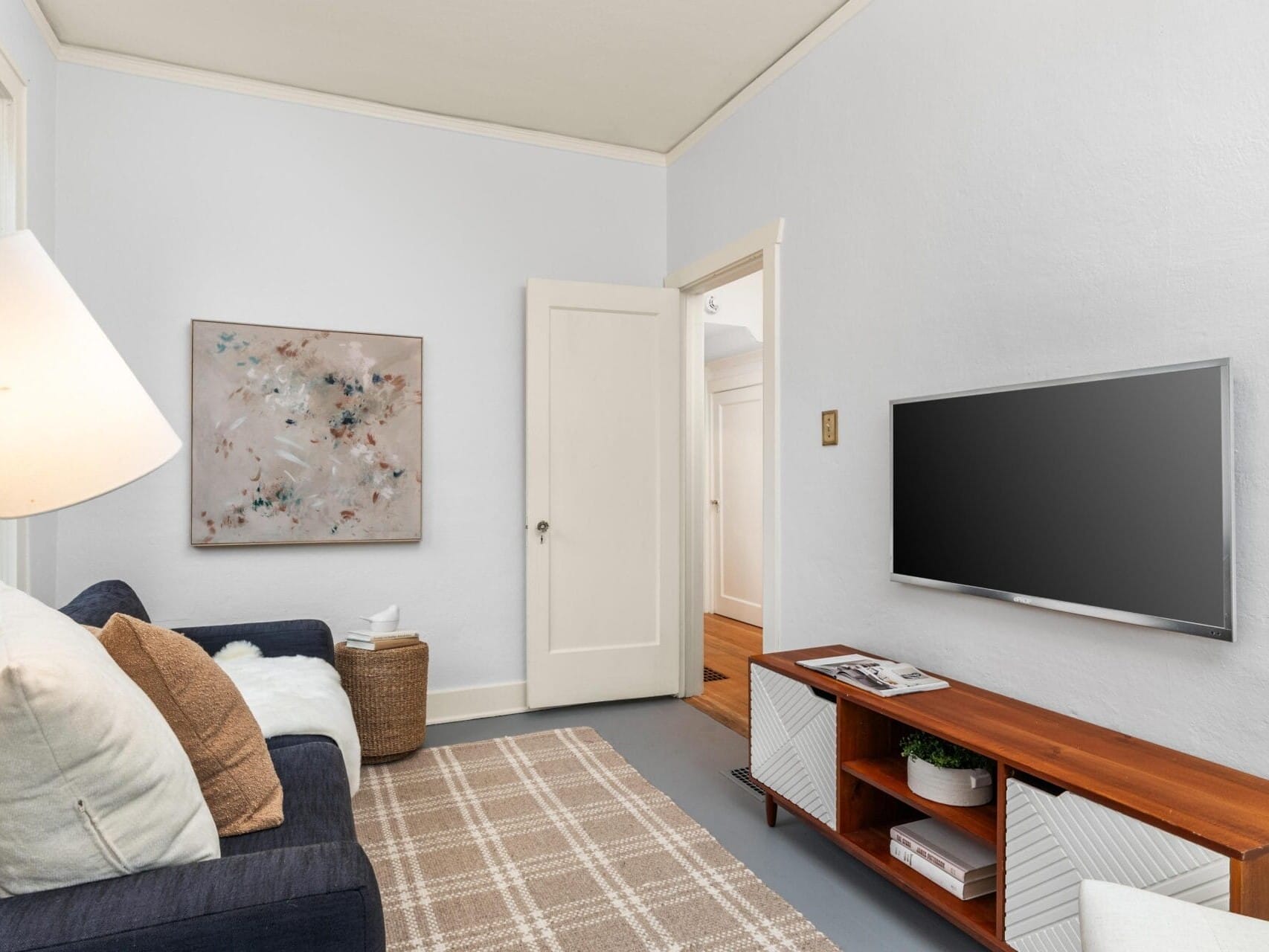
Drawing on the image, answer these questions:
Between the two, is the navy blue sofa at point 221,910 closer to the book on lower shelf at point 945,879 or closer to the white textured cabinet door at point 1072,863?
the white textured cabinet door at point 1072,863

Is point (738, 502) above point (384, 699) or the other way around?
above

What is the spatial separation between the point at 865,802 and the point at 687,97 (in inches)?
116

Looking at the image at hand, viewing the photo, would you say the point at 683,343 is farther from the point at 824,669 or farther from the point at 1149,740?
the point at 1149,740

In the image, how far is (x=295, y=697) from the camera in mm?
2242

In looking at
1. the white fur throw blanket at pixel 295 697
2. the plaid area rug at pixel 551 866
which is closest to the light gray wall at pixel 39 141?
the white fur throw blanket at pixel 295 697

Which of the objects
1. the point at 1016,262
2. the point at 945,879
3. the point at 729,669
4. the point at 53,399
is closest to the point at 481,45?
the point at 1016,262

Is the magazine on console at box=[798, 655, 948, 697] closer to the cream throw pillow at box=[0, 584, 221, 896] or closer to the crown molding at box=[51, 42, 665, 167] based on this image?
the cream throw pillow at box=[0, 584, 221, 896]

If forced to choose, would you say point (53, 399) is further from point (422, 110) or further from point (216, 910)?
point (422, 110)

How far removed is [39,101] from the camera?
9.66ft

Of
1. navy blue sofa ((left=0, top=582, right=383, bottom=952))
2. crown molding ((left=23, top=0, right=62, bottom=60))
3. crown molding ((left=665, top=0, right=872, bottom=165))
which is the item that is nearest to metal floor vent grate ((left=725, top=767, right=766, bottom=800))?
navy blue sofa ((left=0, top=582, right=383, bottom=952))

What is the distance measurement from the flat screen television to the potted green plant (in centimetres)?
42

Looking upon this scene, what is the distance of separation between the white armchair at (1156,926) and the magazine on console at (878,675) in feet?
3.30

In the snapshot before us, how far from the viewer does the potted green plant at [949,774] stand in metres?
1.95

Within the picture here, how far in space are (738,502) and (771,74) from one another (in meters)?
3.68
